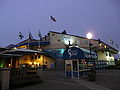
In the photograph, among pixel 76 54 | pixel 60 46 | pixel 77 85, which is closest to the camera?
pixel 77 85

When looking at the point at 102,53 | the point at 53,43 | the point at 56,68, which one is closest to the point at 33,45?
the point at 53,43

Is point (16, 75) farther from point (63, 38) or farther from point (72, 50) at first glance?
point (63, 38)

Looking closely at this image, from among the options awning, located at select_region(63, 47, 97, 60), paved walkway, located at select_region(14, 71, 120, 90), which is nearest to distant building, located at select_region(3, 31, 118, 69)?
awning, located at select_region(63, 47, 97, 60)

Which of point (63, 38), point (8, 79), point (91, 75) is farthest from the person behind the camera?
point (63, 38)

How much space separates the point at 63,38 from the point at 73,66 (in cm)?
2036

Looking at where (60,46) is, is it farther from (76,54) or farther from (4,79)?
(4,79)

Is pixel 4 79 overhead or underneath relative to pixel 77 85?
overhead

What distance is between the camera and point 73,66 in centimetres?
1695

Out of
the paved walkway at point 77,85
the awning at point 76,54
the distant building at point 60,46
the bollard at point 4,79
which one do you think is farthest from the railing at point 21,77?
the distant building at point 60,46

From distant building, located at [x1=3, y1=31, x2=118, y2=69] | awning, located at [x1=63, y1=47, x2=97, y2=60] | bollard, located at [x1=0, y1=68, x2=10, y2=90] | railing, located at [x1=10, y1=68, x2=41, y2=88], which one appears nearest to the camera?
bollard, located at [x1=0, y1=68, x2=10, y2=90]

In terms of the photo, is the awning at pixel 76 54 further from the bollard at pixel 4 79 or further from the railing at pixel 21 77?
the bollard at pixel 4 79

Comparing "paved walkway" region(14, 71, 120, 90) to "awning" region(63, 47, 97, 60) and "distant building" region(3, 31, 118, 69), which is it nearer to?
"awning" region(63, 47, 97, 60)

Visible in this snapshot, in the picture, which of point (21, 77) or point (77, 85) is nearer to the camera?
point (21, 77)

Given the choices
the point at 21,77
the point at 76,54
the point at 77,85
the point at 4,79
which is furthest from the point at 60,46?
the point at 4,79
